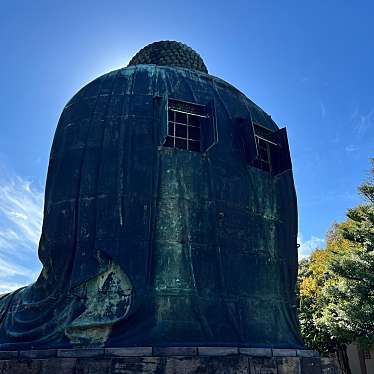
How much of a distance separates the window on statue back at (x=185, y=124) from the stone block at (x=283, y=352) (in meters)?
3.61

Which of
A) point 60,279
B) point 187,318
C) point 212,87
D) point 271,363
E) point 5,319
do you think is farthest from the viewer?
point 212,87

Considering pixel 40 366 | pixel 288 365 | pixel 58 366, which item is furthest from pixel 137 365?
pixel 288 365

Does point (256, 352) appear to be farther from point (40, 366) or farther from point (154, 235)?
point (40, 366)

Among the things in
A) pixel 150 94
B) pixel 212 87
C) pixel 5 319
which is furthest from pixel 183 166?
pixel 5 319

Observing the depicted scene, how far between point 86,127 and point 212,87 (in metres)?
2.73

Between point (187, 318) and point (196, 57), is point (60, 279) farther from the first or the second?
point (196, 57)

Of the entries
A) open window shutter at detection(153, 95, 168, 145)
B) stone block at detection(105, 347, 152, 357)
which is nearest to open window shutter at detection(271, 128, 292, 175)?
open window shutter at detection(153, 95, 168, 145)

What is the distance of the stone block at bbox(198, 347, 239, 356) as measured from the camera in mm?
6355

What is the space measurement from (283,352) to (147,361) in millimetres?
2189

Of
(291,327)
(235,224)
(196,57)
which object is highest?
(196,57)

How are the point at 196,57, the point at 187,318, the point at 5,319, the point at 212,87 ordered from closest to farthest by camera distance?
the point at 187,318, the point at 5,319, the point at 212,87, the point at 196,57

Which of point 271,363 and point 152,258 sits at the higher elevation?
point 152,258

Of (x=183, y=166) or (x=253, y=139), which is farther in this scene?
(x=253, y=139)

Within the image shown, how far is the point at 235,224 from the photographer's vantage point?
8.12m
